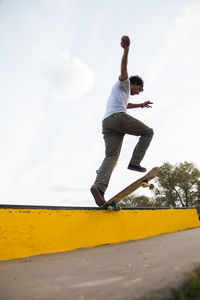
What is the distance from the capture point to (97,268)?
1.62m

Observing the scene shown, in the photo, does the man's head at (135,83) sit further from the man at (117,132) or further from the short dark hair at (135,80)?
the man at (117,132)

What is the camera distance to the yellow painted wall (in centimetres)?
243

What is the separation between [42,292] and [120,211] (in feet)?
8.85

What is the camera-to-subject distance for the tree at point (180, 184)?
41.2 m

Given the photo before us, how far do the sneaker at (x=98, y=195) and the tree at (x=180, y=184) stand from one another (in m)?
39.9

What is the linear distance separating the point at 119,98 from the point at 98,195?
167cm

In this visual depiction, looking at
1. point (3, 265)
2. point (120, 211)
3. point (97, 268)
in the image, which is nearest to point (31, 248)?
point (3, 265)

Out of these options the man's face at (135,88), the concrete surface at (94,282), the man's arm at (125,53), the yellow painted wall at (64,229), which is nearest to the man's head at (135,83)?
the man's face at (135,88)

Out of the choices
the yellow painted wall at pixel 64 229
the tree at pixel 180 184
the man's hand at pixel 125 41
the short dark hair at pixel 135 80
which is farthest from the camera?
the tree at pixel 180 184

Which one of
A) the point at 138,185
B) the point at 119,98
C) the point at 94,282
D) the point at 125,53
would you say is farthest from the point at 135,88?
the point at 94,282

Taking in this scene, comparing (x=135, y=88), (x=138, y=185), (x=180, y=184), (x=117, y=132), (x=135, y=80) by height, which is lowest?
(x=180, y=184)

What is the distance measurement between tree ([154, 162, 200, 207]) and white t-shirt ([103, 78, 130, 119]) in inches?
1577

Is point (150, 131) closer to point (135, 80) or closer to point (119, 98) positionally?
point (119, 98)

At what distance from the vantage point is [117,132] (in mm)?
3861
